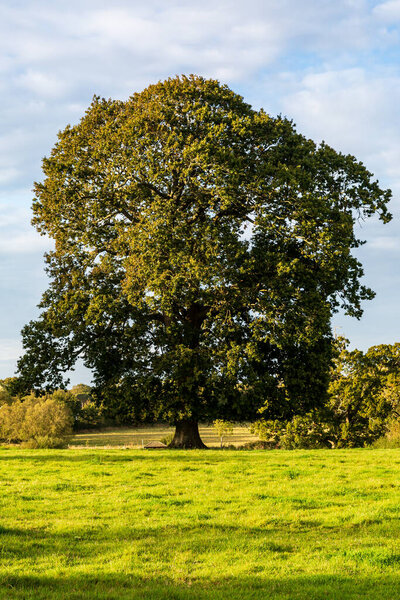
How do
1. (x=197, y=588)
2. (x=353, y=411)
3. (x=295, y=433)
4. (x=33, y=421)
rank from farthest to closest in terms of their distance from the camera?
1. (x=353, y=411)
2. (x=295, y=433)
3. (x=33, y=421)
4. (x=197, y=588)

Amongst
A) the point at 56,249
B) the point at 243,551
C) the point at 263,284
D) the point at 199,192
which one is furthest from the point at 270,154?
the point at 243,551

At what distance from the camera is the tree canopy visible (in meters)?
26.1

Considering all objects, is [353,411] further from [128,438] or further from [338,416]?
[128,438]

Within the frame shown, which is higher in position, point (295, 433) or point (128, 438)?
point (295, 433)

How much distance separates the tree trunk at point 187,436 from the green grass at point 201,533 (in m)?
9.42

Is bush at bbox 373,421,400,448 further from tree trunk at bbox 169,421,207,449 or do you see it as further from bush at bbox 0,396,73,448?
bush at bbox 0,396,73,448

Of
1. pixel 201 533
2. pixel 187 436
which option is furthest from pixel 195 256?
pixel 201 533

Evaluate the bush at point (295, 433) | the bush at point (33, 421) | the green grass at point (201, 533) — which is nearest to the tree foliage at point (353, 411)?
the bush at point (295, 433)

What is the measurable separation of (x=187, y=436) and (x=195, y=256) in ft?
35.4

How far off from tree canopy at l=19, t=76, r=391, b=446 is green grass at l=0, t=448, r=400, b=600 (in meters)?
7.42

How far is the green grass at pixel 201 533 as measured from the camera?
339 inches

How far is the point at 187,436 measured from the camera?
30672 mm

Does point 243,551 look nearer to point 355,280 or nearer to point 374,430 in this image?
point 355,280

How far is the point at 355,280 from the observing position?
2945cm
